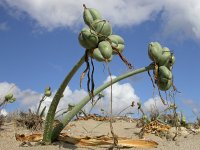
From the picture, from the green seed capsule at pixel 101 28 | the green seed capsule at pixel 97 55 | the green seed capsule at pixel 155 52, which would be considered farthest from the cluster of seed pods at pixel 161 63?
the green seed capsule at pixel 97 55

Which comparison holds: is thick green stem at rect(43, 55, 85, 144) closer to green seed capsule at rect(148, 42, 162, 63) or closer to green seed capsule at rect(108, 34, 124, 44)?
green seed capsule at rect(108, 34, 124, 44)

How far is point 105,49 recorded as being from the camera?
2629mm

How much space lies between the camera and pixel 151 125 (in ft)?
15.9

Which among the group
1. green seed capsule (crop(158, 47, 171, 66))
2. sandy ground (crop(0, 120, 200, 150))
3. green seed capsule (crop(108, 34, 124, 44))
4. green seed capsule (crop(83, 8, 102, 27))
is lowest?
sandy ground (crop(0, 120, 200, 150))

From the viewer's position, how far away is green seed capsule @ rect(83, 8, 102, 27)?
110 inches

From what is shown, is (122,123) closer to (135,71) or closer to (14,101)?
(14,101)

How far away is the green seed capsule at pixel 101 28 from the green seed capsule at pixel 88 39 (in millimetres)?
48

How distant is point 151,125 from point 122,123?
1.19 meters

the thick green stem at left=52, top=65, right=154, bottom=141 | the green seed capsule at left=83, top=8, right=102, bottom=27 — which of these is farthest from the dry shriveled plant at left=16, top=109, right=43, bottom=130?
the green seed capsule at left=83, top=8, right=102, bottom=27

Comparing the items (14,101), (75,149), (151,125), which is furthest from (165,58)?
(14,101)

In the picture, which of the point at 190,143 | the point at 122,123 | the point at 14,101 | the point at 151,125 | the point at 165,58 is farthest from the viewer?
the point at 122,123

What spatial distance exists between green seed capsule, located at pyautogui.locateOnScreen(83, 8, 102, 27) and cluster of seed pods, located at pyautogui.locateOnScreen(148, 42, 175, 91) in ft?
1.57

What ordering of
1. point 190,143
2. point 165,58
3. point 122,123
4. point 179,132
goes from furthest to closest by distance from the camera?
point 122,123, point 179,132, point 190,143, point 165,58

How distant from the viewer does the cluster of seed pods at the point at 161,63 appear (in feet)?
9.75
